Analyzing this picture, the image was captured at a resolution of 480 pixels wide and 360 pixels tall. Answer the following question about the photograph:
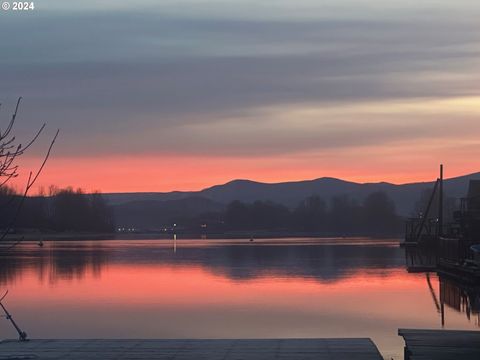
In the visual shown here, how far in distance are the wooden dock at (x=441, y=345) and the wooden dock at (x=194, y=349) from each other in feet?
1.86

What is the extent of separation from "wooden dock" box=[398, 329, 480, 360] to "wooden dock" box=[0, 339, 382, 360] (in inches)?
22.3

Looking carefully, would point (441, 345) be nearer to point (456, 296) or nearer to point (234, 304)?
point (234, 304)

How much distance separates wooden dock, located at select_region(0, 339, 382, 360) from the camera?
505 inches

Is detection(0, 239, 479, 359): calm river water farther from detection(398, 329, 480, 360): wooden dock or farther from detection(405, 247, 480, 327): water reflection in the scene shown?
detection(398, 329, 480, 360): wooden dock

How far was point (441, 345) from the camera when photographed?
13.0 m

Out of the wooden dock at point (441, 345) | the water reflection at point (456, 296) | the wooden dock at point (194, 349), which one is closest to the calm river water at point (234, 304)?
the water reflection at point (456, 296)

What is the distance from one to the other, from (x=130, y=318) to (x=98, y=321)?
107cm

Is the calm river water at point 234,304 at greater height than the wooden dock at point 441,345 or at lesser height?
lesser

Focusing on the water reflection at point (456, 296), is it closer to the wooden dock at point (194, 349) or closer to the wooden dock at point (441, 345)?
the wooden dock at point (441, 345)

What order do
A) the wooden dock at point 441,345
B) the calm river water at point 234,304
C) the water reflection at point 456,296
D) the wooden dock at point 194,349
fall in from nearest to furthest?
the wooden dock at point 441,345 < the wooden dock at point 194,349 < the calm river water at point 234,304 < the water reflection at point 456,296

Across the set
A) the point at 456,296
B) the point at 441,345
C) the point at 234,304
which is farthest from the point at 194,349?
the point at 456,296

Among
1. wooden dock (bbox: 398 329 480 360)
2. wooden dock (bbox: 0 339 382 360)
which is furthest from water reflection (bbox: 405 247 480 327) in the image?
wooden dock (bbox: 0 339 382 360)

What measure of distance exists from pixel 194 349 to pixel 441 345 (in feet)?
12.1

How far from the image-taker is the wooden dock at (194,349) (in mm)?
12828
